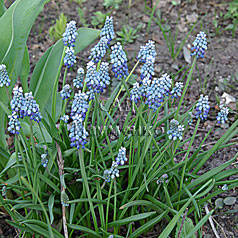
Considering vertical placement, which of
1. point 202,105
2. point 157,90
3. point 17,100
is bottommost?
point 202,105

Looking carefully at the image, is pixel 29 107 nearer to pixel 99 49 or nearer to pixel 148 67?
pixel 99 49

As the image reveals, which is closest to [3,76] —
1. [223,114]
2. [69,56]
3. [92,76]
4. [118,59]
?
[69,56]

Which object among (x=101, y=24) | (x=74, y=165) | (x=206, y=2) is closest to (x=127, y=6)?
(x=101, y=24)

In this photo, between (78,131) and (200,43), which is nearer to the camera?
(78,131)

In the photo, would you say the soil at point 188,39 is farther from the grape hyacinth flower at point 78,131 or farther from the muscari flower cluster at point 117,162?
the grape hyacinth flower at point 78,131

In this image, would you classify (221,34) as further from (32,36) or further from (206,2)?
(32,36)

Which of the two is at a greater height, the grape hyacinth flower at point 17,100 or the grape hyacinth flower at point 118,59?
the grape hyacinth flower at point 17,100

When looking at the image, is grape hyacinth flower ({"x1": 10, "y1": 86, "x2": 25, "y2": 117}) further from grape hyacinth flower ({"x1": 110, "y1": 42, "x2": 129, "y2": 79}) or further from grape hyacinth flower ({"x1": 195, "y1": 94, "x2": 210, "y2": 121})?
grape hyacinth flower ({"x1": 195, "y1": 94, "x2": 210, "y2": 121})

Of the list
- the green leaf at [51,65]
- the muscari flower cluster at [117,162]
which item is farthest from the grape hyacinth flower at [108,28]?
the muscari flower cluster at [117,162]
